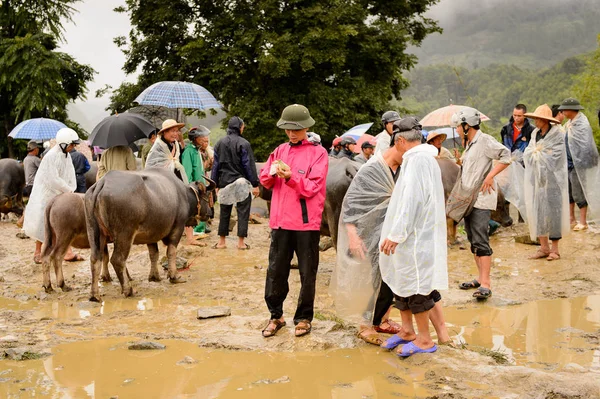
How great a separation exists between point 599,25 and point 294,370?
195 metres

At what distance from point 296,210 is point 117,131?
4.49 metres

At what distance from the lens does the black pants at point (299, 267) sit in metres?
5.63

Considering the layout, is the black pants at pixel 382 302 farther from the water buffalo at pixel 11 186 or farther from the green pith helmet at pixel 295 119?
the water buffalo at pixel 11 186

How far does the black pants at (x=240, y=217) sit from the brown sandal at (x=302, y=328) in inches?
195

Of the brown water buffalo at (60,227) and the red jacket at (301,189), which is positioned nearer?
the red jacket at (301,189)

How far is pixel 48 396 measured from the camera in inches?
175

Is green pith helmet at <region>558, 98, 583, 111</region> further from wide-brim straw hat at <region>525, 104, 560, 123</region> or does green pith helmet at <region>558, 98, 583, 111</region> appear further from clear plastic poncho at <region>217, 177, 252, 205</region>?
clear plastic poncho at <region>217, 177, 252, 205</region>

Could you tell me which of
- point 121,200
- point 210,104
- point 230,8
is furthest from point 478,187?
point 230,8

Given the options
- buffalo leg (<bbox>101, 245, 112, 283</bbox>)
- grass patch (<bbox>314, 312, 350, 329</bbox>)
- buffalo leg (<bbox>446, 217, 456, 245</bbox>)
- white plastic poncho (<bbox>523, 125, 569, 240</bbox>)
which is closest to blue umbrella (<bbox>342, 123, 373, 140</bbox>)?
buffalo leg (<bbox>446, 217, 456, 245</bbox>)

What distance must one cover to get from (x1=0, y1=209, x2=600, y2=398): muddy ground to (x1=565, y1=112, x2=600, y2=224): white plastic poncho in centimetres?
84

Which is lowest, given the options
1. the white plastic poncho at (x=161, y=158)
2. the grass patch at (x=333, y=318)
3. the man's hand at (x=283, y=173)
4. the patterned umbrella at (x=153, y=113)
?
the grass patch at (x=333, y=318)

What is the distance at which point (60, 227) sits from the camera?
26.8ft

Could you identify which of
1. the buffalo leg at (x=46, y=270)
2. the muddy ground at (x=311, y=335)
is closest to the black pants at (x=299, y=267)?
the muddy ground at (x=311, y=335)

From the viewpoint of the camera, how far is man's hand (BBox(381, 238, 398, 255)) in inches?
193
